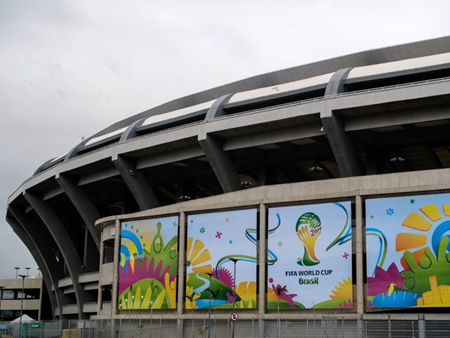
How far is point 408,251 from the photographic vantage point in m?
43.1

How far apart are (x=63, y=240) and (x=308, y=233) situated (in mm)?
42151

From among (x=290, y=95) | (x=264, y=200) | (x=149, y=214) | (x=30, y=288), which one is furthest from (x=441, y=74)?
(x=30, y=288)

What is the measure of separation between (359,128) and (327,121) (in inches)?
103

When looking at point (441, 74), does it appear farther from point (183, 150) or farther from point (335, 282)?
point (183, 150)

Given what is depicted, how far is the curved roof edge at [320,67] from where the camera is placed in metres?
57.7

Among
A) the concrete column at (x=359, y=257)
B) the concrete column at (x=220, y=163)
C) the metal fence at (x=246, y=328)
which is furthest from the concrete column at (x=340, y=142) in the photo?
the metal fence at (x=246, y=328)

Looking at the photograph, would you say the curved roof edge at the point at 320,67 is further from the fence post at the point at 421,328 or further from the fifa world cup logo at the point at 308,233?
the fence post at the point at 421,328

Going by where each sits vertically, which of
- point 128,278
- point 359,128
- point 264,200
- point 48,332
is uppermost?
point 359,128

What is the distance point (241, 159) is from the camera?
6144 centimetres

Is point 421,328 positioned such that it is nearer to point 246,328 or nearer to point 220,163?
point 246,328

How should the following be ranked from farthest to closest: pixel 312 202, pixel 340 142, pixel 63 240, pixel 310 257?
1. pixel 63 240
2. pixel 340 142
3. pixel 312 202
4. pixel 310 257

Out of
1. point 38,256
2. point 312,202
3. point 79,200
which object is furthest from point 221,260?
point 38,256

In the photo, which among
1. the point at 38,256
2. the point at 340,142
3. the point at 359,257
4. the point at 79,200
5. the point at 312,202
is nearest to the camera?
the point at 359,257

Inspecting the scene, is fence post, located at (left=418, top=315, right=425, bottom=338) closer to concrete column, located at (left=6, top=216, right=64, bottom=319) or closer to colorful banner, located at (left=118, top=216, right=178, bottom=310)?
colorful banner, located at (left=118, top=216, right=178, bottom=310)
